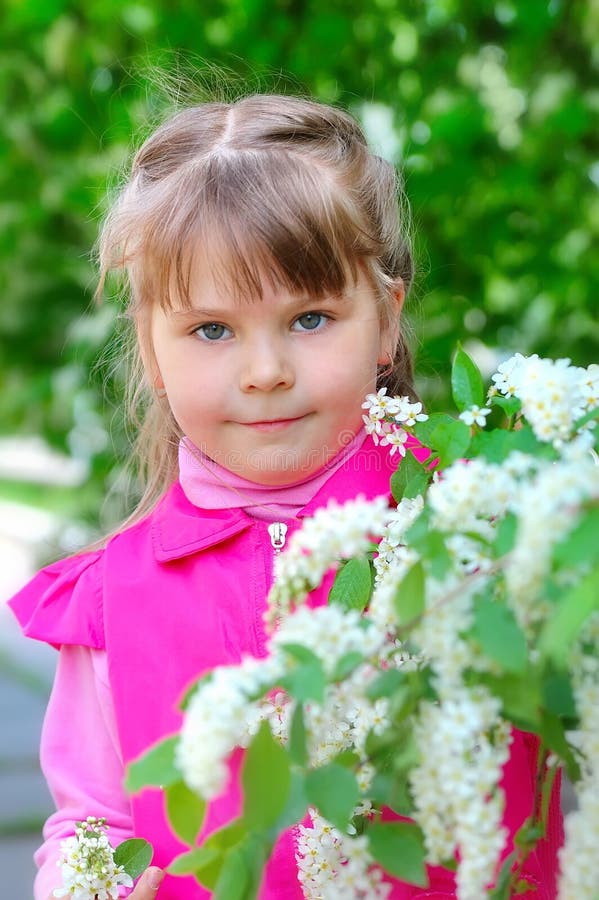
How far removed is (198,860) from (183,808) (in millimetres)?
56

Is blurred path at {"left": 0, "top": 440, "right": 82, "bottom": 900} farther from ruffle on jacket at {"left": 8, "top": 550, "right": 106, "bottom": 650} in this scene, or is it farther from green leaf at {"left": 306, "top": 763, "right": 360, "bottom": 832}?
green leaf at {"left": 306, "top": 763, "right": 360, "bottom": 832}

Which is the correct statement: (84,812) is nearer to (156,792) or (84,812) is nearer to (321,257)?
(156,792)

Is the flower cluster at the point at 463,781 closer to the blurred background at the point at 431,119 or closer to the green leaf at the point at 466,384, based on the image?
the green leaf at the point at 466,384

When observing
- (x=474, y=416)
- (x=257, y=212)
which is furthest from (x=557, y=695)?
(x=257, y=212)

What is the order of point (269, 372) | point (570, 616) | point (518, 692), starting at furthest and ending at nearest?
1. point (269, 372)
2. point (518, 692)
3. point (570, 616)

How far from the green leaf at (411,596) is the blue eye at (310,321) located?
0.75m

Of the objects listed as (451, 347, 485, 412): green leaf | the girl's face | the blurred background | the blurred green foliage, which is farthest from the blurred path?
(451, 347, 485, 412): green leaf

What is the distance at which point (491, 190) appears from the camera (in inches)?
140

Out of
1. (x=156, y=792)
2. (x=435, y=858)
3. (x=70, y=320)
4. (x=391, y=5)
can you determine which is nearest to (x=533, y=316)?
(x=391, y=5)

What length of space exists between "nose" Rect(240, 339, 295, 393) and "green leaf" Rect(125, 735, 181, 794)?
715 mm

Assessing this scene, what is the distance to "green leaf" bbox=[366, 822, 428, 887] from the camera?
98 centimetres

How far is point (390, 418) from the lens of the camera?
1.56 metres

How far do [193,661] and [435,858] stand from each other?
754 mm

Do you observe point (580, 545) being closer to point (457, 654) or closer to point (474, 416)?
point (457, 654)
